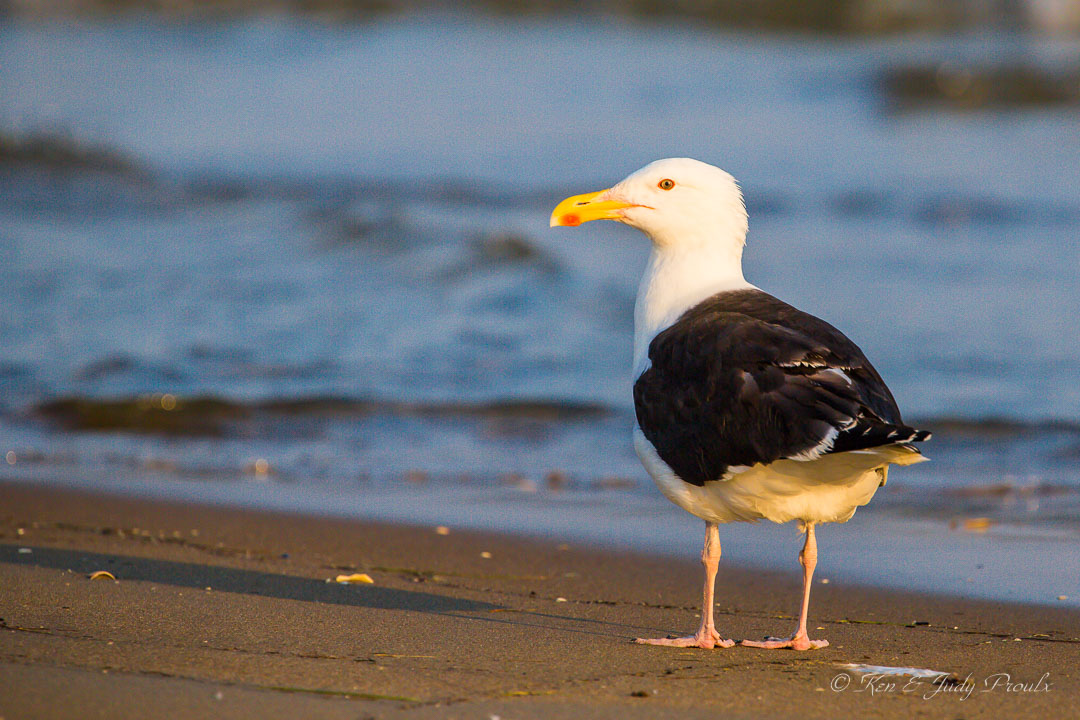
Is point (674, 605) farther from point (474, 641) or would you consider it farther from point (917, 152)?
point (917, 152)

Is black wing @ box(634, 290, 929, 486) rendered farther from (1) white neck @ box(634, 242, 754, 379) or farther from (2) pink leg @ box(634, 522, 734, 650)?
(2) pink leg @ box(634, 522, 734, 650)

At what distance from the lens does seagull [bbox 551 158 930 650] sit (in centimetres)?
413

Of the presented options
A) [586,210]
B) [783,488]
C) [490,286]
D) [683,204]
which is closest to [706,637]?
[783,488]

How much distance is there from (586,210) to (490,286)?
7.41 metres

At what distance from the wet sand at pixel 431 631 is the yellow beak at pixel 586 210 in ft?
5.41

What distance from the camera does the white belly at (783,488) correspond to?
4309 millimetres

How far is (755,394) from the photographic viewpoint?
4.32 m

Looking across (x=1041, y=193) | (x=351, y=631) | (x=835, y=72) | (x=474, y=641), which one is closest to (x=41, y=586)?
(x=351, y=631)

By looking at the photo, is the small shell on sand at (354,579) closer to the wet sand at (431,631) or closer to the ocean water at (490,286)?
the wet sand at (431,631)

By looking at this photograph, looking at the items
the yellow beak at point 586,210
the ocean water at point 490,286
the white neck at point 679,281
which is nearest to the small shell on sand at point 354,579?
the ocean water at point 490,286

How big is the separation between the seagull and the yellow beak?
402mm

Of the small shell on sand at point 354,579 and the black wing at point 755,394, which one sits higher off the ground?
the black wing at point 755,394

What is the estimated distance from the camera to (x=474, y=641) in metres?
4.54

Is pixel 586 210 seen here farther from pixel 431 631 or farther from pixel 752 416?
pixel 431 631
